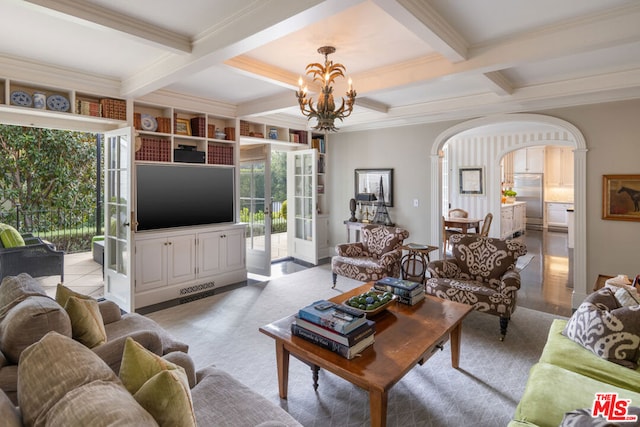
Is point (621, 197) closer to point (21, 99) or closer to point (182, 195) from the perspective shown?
point (182, 195)

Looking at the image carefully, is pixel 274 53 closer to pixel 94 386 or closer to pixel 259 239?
pixel 94 386

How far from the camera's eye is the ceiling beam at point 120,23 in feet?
6.80

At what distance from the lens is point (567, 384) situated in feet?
5.40

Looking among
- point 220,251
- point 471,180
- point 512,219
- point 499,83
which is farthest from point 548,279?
point 220,251

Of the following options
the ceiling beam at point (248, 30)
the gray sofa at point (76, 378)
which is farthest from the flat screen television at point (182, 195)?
the gray sofa at point (76, 378)

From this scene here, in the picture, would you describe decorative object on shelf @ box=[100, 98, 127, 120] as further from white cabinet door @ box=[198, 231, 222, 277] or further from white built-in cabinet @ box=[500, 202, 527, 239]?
white built-in cabinet @ box=[500, 202, 527, 239]

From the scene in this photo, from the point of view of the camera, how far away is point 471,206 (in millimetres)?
8688

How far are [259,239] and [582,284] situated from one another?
4.44 metres

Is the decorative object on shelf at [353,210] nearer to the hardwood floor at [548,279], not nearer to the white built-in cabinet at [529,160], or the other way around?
the hardwood floor at [548,279]

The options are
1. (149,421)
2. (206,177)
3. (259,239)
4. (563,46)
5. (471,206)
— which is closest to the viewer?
(149,421)

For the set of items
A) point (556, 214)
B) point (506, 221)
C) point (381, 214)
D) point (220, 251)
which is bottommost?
point (220, 251)

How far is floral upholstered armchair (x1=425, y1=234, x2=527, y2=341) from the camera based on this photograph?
10.6ft

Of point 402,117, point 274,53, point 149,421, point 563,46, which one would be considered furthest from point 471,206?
point 149,421

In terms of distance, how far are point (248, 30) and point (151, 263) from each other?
3104 millimetres
